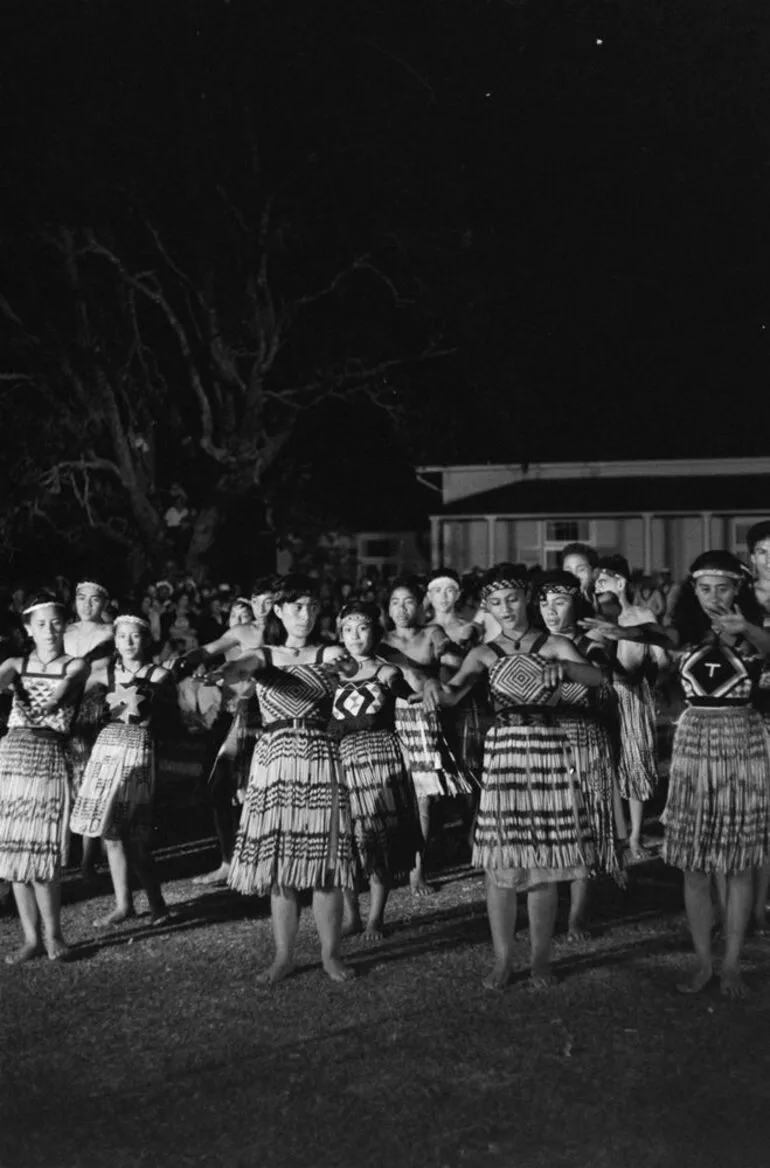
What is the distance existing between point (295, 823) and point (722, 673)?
2.06 m

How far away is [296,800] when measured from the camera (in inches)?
277

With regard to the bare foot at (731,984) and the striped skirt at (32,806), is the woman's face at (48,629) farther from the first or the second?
the bare foot at (731,984)

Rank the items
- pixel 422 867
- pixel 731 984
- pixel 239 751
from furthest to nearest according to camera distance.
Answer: pixel 239 751
pixel 422 867
pixel 731 984

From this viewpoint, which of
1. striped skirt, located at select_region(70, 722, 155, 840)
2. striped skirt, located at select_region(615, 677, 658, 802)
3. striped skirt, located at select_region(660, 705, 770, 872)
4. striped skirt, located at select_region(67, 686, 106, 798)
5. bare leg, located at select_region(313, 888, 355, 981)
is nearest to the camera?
striped skirt, located at select_region(660, 705, 770, 872)

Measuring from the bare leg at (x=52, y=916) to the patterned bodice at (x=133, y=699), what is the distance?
121 centimetres

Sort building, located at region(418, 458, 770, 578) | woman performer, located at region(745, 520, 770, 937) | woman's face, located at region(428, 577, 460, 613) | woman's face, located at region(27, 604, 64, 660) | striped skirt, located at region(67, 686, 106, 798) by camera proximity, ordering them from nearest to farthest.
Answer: woman's face, located at region(27, 604, 64, 660) < woman performer, located at region(745, 520, 770, 937) < striped skirt, located at region(67, 686, 106, 798) < woman's face, located at region(428, 577, 460, 613) < building, located at region(418, 458, 770, 578)

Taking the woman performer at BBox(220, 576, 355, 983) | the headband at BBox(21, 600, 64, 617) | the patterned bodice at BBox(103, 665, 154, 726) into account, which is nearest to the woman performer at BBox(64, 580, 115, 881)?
the patterned bodice at BBox(103, 665, 154, 726)

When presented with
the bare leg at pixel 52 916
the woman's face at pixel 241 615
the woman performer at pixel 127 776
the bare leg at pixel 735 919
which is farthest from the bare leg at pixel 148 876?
the bare leg at pixel 735 919

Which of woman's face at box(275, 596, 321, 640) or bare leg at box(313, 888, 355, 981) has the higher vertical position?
woman's face at box(275, 596, 321, 640)

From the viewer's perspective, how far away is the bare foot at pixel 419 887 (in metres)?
9.34

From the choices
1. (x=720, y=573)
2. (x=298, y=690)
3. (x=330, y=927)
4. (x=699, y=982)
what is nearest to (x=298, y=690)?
(x=298, y=690)

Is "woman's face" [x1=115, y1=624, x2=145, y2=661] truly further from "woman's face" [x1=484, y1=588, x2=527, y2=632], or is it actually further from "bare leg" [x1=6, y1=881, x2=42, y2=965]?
"woman's face" [x1=484, y1=588, x2=527, y2=632]

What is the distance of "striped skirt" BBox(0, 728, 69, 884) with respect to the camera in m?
7.52

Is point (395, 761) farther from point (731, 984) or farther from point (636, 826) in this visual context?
point (636, 826)
